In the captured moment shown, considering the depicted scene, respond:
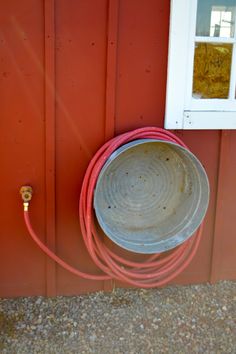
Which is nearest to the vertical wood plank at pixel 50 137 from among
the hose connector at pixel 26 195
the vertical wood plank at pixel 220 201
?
the hose connector at pixel 26 195

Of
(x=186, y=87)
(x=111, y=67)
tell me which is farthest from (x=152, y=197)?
(x=111, y=67)

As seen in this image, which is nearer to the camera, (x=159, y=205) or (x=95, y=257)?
(x=95, y=257)

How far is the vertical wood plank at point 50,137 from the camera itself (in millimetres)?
2508

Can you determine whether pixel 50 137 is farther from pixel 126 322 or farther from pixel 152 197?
pixel 126 322

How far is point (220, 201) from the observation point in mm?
2957

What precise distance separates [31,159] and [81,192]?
357 millimetres

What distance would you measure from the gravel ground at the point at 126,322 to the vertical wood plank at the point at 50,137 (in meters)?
0.21

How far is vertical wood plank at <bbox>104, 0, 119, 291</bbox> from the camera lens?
2.56m

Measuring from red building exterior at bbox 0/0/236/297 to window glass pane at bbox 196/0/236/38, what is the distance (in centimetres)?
Result: 20

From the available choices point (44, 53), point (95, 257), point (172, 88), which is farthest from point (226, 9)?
point (95, 257)

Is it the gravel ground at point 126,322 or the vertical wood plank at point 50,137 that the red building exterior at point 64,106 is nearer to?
the vertical wood plank at point 50,137

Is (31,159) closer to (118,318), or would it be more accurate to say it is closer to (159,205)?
(159,205)

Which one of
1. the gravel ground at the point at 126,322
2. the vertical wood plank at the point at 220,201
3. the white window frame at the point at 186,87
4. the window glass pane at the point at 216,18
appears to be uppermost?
the window glass pane at the point at 216,18

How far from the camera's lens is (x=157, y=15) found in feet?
8.63
